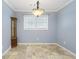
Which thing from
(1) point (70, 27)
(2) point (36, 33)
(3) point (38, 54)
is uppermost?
(1) point (70, 27)

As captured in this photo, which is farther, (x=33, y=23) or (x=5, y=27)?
(x=33, y=23)

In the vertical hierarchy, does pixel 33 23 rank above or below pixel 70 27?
above

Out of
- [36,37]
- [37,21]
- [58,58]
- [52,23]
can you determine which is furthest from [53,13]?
[58,58]

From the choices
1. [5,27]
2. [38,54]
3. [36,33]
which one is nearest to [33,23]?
[36,33]

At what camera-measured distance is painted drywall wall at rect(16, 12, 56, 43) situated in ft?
27.1

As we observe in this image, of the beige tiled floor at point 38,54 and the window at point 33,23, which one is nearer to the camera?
the beige tiled floor at point 38,54

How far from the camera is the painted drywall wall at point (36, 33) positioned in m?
8.26

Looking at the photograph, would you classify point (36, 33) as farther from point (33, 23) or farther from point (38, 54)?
point (38, 54)

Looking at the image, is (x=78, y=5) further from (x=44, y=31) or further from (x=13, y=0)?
(x=44, y=31)

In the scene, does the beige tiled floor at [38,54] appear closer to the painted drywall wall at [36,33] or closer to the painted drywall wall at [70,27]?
the painted drywall wall at [70,27]

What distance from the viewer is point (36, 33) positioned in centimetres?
832

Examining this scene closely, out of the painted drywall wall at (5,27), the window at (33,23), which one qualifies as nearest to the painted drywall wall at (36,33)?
the window at (33,23)

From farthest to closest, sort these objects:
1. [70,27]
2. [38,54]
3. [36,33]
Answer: [36,33] < [70,27] < [38,54]

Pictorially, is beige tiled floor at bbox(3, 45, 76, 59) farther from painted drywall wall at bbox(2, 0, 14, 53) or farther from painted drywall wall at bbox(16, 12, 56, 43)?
painted drywall wall at bbox(16, 12, 56, 43)
